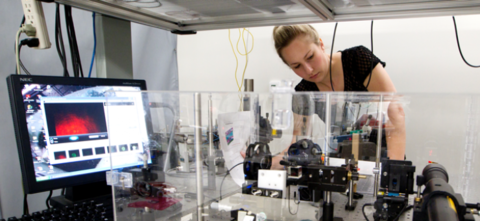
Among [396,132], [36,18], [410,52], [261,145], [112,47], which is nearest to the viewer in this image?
[396,132]

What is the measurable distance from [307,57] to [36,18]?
3.67ft

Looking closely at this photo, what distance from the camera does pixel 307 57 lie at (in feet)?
4.45

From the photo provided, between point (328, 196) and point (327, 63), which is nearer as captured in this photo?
point (328, 196)

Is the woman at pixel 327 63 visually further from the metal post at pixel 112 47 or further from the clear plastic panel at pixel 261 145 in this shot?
the metal post at pixel 112 47

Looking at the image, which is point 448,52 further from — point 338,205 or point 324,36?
point 338,205

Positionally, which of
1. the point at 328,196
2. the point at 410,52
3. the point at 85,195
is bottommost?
the point at 85,195

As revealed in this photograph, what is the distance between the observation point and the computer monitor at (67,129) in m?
0.83

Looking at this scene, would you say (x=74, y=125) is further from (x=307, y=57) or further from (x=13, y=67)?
(x=307, y=57)

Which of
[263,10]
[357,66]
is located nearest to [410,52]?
[357,66]

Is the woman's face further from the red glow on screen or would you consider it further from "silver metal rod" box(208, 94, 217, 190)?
the red glow on screen

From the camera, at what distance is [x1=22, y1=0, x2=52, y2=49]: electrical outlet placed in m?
0.92

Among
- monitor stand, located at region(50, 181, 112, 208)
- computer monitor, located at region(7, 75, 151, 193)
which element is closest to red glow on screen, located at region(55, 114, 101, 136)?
computer monitor, located at region(7, 75, 151, 193)

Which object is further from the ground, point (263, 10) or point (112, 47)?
point (263, 10)

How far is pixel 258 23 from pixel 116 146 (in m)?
0.70
